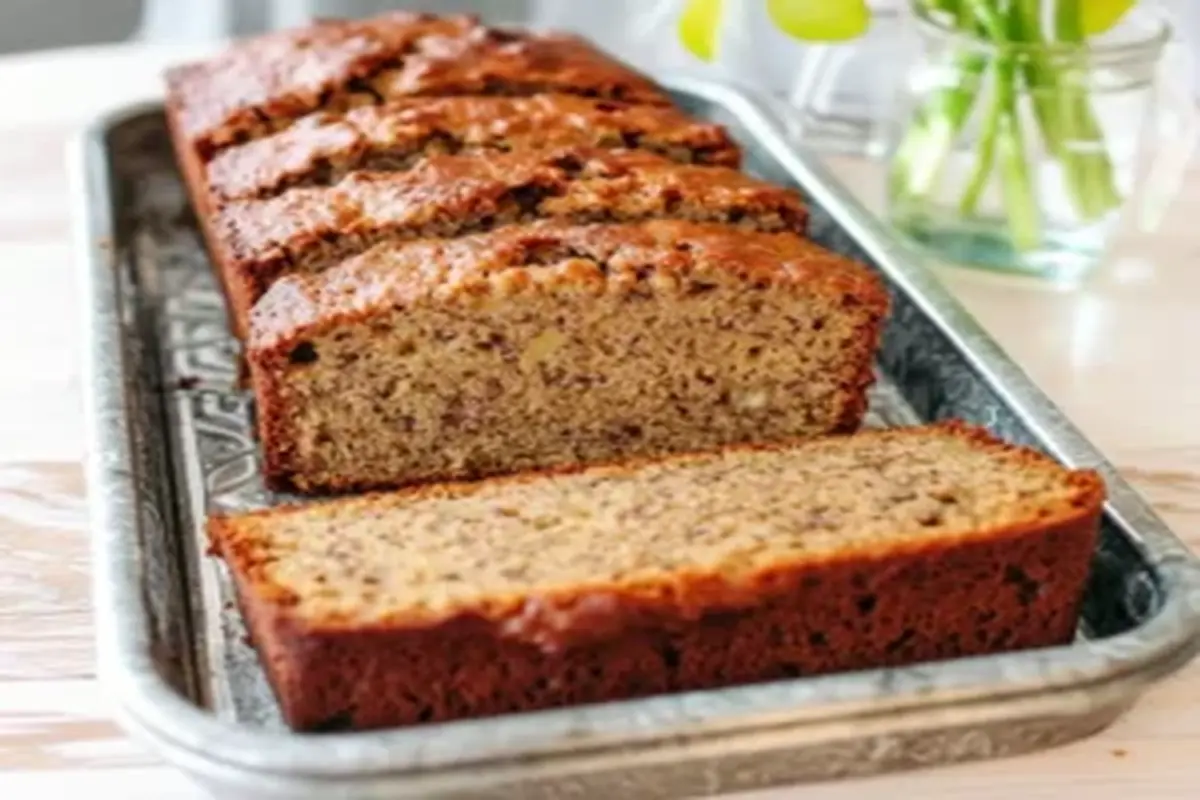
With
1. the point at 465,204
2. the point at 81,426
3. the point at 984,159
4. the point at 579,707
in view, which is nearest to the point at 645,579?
the point at 579,707

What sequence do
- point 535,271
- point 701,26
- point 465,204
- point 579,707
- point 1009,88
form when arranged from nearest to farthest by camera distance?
1. point 579,707
2. point 535,271
3. point 465,204
4. point 701,26
5. point 1009,88

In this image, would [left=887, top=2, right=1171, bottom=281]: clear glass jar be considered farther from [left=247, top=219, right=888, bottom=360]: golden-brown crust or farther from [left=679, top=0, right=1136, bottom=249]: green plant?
[left=247, top=219, right=888, bottom=360]: golden-brown crust

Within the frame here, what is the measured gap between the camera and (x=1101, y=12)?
199 cm

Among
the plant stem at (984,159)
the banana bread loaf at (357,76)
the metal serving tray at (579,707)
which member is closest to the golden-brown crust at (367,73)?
the banana bread loaf at (357,76)

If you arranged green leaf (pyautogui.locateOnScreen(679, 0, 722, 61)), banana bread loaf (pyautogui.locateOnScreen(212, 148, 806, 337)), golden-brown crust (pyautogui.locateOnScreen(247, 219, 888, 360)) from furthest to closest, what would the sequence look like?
1. green leaf (pyautogui.locateOnScreen(679, 0, 722, 61))
2. banana bread loaf (pyautogui.locateOnScreen(212, 148, 806, 337))
3. golden-brown crust (pyautogui.locateOnScreen(247, 219, 888, 360))

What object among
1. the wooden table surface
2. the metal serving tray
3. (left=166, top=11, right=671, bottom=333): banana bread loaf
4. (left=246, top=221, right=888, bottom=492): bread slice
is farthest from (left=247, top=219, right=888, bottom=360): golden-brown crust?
(left=166, top=11, right=671, bottom=333): banana bread loaf

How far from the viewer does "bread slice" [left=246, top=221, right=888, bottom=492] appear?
5.37 feet

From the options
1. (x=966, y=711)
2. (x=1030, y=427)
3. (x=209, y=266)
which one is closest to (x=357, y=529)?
(x=966, y=711)

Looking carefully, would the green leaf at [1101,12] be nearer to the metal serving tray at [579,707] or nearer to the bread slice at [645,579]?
the metal serving tray at [579,707]

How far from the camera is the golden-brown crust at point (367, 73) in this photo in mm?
2104

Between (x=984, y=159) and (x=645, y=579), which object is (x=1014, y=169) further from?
(x=645, y=579)

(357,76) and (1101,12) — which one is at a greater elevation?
(1101,12)

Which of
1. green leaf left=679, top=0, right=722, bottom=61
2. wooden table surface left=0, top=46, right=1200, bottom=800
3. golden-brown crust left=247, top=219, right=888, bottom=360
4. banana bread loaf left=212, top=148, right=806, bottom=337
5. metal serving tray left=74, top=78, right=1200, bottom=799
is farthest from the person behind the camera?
green leaf left=679, top=0, right=722, bottom=61

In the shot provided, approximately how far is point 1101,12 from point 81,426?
43.1 inches
